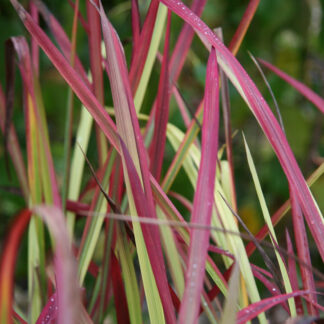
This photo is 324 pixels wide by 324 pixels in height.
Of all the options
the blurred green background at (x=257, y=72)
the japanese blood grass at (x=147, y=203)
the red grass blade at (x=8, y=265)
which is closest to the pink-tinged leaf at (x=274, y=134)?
the japanese blood grass at (x=147, y=203)

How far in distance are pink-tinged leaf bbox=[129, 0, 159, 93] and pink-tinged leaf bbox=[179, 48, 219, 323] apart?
0.09 metres

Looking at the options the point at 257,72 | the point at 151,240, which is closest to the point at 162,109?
the point at 151,240

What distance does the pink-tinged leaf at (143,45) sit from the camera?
47 centimetres

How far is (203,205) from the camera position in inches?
13.8

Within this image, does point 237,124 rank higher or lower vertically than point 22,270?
higher

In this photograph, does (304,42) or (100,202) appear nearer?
(100,202)

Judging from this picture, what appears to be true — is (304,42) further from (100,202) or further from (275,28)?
(100,202)

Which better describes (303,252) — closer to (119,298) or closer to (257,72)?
(119,298)

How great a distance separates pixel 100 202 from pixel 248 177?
0.83 meters

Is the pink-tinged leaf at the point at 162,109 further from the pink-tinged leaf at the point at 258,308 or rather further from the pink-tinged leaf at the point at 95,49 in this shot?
the pink-tinged leaf at the point at 258,308

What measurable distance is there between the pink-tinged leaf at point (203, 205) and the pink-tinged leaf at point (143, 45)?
86 millimetres

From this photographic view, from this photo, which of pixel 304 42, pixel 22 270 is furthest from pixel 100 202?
pixel 304 42

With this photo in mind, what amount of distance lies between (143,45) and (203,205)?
0.67 feet

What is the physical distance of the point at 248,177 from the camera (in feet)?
4.24
